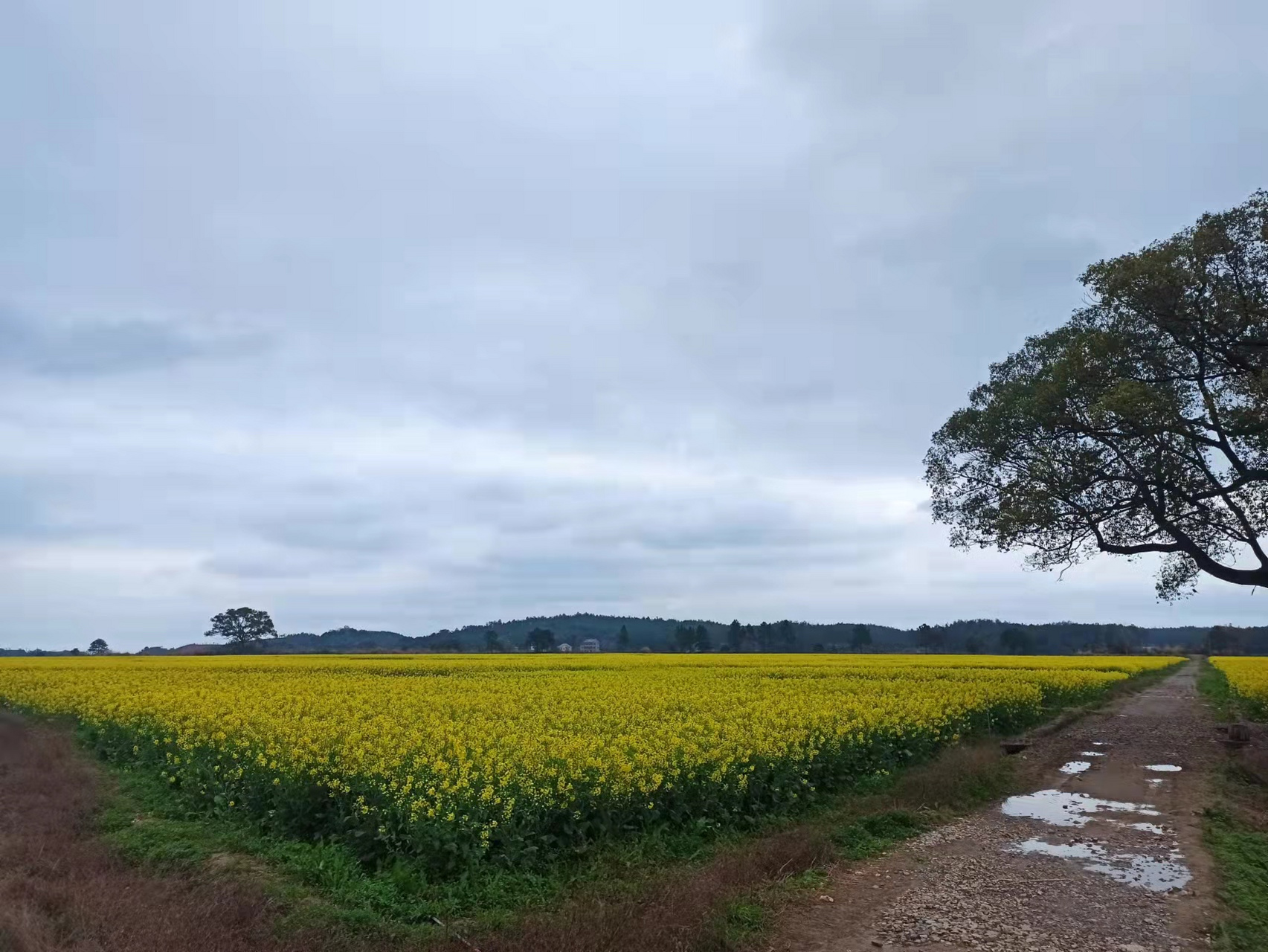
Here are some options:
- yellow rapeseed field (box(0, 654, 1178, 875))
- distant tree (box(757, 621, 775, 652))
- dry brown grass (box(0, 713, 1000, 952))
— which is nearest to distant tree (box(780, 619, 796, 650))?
distant tree (box(757, 621, 775, 652))

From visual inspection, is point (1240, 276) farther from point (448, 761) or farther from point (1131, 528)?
point (448, 761)

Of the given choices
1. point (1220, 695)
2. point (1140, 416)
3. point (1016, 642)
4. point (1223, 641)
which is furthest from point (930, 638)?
point (1140, 416)

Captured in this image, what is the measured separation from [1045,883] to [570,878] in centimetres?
465

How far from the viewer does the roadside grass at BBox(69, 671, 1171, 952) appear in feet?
21.9

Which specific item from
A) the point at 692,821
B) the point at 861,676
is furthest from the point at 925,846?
the point at 861,676

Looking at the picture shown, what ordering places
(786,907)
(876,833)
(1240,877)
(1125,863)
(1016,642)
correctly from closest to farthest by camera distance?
(786,907), (1240,877), (1125,863), (876,833), (1016,642)

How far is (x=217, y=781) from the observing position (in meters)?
11.6

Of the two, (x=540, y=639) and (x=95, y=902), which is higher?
(x=540, y=639)

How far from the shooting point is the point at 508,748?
37.0 feet

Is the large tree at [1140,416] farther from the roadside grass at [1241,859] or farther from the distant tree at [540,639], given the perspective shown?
the distant tree at [540,639]

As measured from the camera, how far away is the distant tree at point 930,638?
360 ft

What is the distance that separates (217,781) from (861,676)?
1081 inches

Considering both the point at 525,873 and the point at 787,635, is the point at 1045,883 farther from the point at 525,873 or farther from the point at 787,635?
the point at 787,635

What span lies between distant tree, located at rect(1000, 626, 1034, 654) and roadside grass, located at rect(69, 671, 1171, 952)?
109 meters
